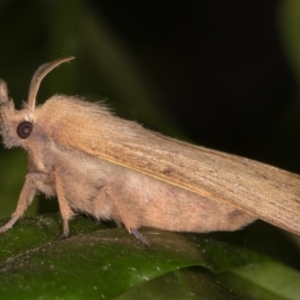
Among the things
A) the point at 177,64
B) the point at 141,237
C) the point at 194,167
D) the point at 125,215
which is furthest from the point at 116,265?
the point at 177,64

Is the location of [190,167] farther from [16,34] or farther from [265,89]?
[265,89]

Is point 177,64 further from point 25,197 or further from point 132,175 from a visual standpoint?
point 25,197

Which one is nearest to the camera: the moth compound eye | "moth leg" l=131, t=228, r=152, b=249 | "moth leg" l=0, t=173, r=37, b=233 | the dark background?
"moth leg" l=131, t=228, r=152, b=249

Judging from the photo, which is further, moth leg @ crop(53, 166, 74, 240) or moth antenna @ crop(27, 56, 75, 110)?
moth antenna @ crop(27, 56, 75, 110)

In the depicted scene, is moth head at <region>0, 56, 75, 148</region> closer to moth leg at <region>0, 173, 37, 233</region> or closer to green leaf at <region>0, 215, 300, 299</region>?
moth leg at <region>0, 173, 37, 233</region>

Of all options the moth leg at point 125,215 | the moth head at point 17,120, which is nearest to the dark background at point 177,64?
the moth head at point 17,120

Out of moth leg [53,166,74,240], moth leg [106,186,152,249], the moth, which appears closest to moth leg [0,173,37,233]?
the moth

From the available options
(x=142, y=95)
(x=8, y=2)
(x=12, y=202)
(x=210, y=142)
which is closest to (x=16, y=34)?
(x=8, y=2)
